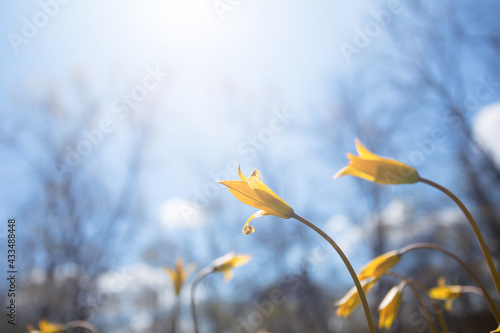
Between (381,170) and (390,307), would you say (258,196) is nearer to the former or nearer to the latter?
(381,170)

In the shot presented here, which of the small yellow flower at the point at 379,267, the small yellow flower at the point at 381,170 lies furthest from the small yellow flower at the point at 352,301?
the small yellow flower at the point at 381,170

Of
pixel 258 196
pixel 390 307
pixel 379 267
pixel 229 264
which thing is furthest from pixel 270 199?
pixel 229 264

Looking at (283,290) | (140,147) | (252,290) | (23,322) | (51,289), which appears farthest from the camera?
(252,290)

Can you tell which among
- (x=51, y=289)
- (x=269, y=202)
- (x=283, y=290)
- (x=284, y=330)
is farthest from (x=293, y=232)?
(x=269, y=202)

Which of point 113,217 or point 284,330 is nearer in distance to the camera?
point 113,217

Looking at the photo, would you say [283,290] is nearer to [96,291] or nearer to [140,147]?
[96,291]

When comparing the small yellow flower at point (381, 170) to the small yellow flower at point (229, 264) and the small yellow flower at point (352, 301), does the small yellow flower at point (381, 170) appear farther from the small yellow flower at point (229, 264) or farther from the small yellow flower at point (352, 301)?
the small yellow flower at point (229, 264)
